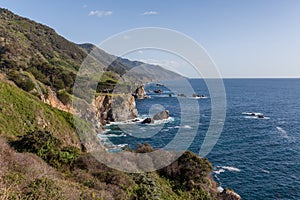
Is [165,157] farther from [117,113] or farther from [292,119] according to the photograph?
[292,119]

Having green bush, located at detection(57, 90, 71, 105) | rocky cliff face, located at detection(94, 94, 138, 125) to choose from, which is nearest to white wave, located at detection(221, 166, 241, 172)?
green bush, located at detection(57, 90, 71, 105)

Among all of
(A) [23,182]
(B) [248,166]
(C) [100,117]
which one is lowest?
(B) [248,166]

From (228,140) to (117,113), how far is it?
3311 centimetres

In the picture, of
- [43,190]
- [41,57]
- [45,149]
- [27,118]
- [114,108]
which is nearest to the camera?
[43,190]

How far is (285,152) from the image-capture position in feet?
131

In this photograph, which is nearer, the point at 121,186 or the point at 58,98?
the point at 121,186

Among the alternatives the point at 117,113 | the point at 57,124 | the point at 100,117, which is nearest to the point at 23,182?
the point at 57,124

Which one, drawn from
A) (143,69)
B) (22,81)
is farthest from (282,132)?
(22,81)

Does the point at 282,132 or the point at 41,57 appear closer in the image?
the point at 282,132

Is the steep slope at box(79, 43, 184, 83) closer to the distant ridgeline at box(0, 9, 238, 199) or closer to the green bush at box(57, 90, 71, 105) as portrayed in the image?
the distant ridgeline at box(0, 9, 238, 199)

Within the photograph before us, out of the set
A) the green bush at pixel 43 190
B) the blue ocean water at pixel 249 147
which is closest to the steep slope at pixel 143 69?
the green bush at pixel 43 190

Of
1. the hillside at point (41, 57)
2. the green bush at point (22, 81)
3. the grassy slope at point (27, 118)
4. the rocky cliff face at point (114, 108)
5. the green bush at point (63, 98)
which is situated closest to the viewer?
the grassy slope at point (27, 118)

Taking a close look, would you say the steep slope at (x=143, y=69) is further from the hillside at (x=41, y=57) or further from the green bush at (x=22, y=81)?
the green bush at (x=22, y=81)

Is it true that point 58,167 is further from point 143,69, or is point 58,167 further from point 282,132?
point 282,132
